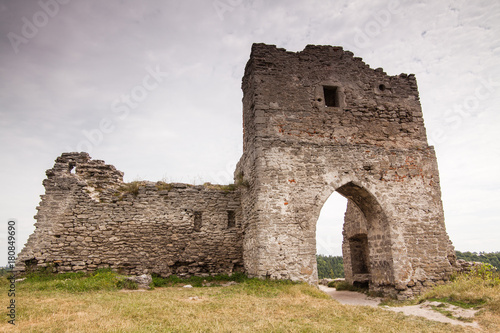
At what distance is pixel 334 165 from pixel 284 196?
188 cm

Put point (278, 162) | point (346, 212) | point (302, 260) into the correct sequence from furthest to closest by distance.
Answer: point (346, 212) < point (278, 162) < point (302, 260)

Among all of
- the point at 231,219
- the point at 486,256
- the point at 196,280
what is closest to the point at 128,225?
the point at 196,280

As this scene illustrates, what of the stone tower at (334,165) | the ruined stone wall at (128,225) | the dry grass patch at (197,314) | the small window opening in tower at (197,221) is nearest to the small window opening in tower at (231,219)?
the ruined stone wall at (128,225)

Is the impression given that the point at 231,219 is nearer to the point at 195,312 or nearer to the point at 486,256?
the point at 195,312

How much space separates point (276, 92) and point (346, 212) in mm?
6600

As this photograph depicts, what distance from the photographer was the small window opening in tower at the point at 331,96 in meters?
11.5

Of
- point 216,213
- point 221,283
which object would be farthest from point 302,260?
point 216,213

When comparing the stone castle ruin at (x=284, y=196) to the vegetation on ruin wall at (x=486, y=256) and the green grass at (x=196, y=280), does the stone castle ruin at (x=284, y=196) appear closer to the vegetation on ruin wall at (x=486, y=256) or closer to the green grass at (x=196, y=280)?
the green grass at (x=196, y=280)

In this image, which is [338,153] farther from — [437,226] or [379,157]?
[437,226]

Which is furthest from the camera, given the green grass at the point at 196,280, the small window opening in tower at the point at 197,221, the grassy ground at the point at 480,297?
the small window opening in tower at the point at 197,221

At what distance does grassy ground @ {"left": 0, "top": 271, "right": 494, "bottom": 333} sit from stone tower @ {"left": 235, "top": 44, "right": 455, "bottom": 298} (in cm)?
167

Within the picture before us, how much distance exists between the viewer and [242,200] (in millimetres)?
11367

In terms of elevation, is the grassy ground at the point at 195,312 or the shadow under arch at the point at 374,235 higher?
the shadow under arch at the point at 374,235

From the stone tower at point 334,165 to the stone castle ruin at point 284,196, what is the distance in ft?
0.11
